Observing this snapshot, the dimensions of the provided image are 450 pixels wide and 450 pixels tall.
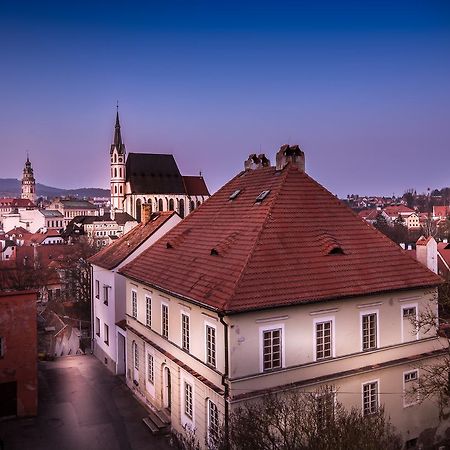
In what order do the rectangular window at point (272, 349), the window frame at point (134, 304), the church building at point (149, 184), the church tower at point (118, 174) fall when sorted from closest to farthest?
the rectangular window at point (272, 349), the window frame at point (134, 304), the church building at point (149, 184), the church tower at point (118, 174)

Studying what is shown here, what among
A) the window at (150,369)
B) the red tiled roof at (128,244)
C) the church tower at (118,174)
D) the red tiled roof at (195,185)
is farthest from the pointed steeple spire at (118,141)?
the window at (150,369)

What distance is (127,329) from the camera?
25.1m

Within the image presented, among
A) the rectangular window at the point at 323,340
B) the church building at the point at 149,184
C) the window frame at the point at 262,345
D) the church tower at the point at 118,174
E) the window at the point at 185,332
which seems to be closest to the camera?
the window frame at the point at 262,345

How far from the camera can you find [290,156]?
21.5 meters

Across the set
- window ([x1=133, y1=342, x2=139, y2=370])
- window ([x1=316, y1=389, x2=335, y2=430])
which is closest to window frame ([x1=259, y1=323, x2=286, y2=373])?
window ([x1=316, y1=389, x2=335, y2=430])

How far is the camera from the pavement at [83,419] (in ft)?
64.5

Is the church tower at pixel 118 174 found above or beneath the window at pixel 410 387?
above

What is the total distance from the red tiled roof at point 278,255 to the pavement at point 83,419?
20.7 feet

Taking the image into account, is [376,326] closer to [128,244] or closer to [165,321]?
[165,321]

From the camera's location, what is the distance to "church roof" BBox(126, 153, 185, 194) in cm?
11038

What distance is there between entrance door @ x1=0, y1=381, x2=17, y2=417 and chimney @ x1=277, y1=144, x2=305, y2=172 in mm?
15767

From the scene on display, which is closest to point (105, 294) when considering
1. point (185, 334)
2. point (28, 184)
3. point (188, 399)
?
point (185, 334)

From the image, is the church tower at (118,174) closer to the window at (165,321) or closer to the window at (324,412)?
the window at (165,321)

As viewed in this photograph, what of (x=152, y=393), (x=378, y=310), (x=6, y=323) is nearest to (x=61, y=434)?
(x=152, y=393)
